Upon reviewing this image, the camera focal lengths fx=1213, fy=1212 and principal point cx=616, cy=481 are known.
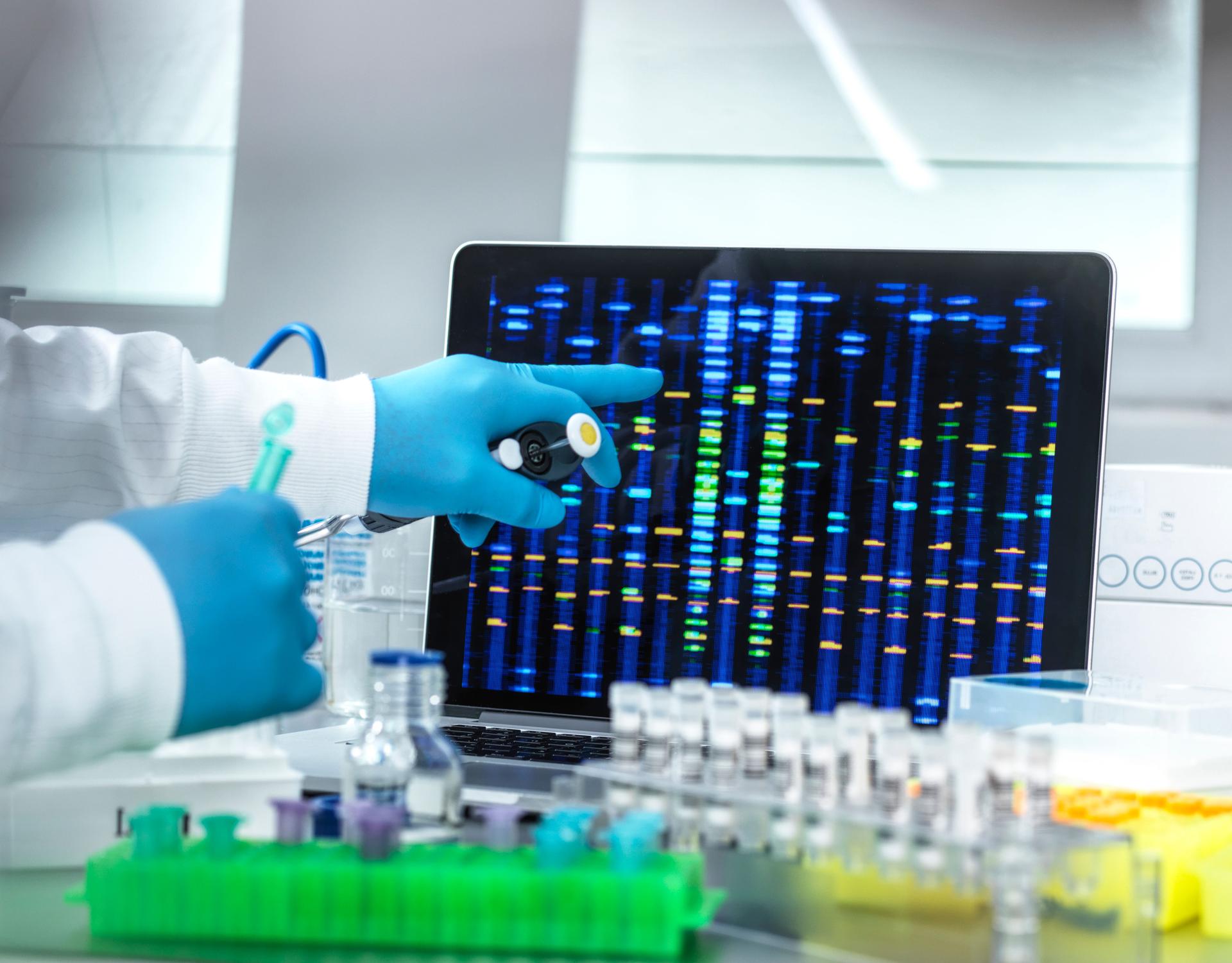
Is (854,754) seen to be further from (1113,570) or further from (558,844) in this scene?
(1113,570)

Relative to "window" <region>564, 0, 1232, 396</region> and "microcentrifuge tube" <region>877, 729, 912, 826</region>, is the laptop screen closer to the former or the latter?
"window" <region>564, 0, 1232, 396</region>

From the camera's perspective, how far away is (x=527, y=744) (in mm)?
1050

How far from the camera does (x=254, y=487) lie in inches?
27.4

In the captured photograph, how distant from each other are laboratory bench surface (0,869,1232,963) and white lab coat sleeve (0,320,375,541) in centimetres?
51

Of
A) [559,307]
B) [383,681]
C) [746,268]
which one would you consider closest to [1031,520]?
[746,268]

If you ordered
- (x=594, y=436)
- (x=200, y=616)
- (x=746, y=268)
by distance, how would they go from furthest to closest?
(x=746, y=268)
(x=594, y=436)
(x=200, y=616)

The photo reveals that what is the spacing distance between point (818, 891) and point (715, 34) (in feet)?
3.99

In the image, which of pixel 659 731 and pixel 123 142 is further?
pixel 123 142

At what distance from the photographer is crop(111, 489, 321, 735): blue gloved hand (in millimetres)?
625

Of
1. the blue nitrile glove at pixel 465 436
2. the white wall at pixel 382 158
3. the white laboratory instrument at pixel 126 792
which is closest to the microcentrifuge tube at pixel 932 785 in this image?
the white laboratory instrument at pixel 126 792

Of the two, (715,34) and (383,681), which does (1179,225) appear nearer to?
(715,34)

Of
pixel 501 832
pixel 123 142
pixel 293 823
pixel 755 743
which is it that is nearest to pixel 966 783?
pixel 755 743

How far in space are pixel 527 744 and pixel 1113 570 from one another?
598 mm

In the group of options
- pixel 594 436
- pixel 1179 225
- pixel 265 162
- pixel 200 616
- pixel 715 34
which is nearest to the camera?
pixel 200 616
